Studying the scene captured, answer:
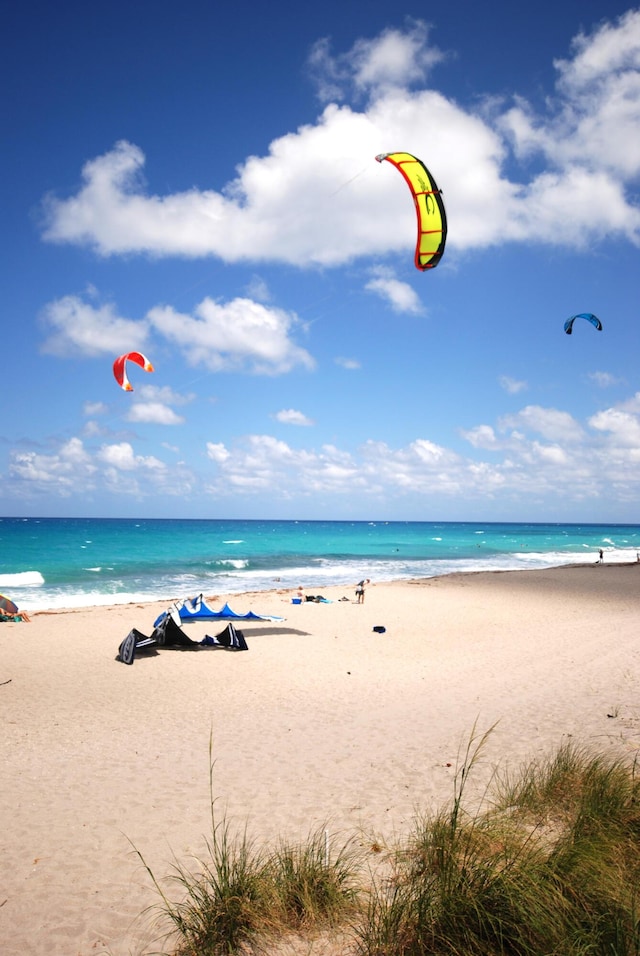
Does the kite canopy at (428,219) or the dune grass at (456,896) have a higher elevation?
the kite canopy at (428,219)

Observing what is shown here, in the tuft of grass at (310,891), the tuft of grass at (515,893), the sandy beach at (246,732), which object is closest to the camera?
the tuft of grass at (515,893)

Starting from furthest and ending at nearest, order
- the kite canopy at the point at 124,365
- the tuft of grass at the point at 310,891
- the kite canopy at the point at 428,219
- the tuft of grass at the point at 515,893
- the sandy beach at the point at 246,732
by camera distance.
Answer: the kite canopy at the point at 124,365
the kite canopy at the point at 428,219
the sandy beach at the point at 246,732
the tuft of grass at the point at 310,891
the tuft of grass at the point at 515,893

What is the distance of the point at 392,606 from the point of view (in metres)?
17.5

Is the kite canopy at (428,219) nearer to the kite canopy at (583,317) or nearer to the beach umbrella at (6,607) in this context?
the kite canopy at (583,317)

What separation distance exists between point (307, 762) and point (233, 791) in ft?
3.27

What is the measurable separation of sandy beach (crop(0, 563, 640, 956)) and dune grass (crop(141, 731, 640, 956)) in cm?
51

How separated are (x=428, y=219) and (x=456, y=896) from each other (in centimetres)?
830

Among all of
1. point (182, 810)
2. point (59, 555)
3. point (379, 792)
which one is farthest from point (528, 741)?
point (59, 555)

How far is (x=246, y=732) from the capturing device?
22.5ft

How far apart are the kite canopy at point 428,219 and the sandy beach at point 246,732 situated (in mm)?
6348

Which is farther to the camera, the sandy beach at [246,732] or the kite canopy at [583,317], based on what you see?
the kite canopy at [583,317]

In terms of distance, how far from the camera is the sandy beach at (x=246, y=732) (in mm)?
3748

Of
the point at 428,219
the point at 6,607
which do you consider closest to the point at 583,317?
the point at 428,219

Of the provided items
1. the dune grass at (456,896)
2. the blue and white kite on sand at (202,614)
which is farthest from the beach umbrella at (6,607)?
the dune grass at (456,896)
